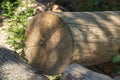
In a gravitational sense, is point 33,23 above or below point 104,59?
above

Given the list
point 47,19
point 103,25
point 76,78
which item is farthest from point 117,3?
point 76,78

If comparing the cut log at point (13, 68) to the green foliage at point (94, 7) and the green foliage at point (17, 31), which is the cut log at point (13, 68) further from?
the green foliage at point (94, 7)

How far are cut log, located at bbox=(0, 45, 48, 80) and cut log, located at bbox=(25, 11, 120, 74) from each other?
0.64 m

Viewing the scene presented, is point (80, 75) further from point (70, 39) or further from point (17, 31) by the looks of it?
point (17, 31)

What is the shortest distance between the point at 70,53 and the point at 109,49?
801 mm

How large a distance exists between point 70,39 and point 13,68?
41.5 inches

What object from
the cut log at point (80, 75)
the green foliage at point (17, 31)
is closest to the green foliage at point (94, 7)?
the green foliage at point (17, 31)

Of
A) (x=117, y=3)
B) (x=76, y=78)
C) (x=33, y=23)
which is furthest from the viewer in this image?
(x=117, y=3)

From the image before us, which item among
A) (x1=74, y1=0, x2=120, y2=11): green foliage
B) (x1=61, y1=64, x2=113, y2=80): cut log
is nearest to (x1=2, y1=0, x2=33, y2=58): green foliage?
(x1=74, y1=0, x2=120, y2=11): green foliage

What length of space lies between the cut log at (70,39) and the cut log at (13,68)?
637 millimetres

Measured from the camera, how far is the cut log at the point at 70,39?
4477 mm

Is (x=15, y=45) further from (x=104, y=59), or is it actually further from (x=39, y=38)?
Result: (x=104, y=59)

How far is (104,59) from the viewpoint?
4902 millimetres

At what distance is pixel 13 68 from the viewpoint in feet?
12.8
